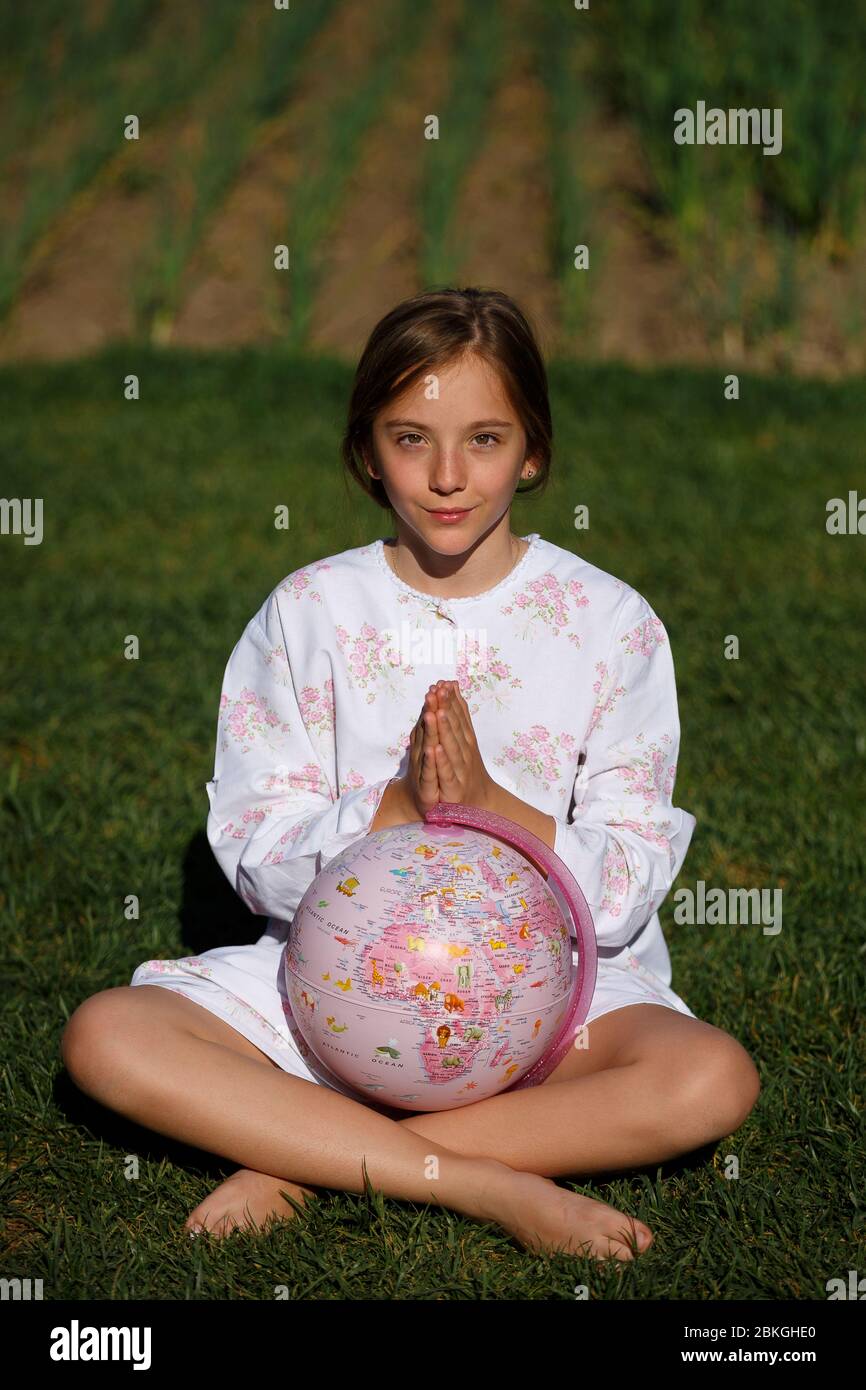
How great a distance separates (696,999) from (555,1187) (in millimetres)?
989

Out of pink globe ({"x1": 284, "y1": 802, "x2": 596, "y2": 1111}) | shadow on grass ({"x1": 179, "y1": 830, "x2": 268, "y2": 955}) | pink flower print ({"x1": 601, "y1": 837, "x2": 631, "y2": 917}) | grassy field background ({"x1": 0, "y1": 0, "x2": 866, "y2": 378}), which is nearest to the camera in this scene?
pink globe ({"x1": 284, "y1": 802, "x2": 596, "y2": 1111})

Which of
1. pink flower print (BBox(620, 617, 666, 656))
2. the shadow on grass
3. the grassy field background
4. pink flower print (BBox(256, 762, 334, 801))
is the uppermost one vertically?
the grassy field background

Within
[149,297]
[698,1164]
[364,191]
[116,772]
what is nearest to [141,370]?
[149,297]

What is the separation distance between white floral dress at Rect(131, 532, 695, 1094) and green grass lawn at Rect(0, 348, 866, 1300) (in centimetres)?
39

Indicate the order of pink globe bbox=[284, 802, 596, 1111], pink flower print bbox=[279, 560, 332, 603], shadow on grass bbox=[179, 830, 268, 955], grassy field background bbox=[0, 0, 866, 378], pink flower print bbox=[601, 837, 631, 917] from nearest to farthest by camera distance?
pink globe bbox=[284, 802, 596, 1111], pink flower print bbox=[601, 837, 631, 917], pink flower print bbox=[279, 560, 332, 603], shadow on grass bbox=[179, 830, 268, 955], grassy field background bbox=[0, 0, 866, 378]

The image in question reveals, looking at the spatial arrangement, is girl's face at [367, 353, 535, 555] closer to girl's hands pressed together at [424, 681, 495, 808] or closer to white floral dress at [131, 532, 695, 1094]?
white floral dress at [131, 532, 695, 1094]

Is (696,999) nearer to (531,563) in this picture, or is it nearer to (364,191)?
(531,563)

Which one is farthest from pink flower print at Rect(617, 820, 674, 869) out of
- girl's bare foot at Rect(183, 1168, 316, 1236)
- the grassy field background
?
the grassy field background

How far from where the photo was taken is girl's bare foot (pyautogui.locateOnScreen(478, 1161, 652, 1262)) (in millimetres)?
2748

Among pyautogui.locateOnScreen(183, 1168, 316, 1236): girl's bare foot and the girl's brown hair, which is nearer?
pyautogui.locateOnScreen(183, 1168, 316, 1236): girl's bare foot

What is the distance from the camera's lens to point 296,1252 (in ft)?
9.16

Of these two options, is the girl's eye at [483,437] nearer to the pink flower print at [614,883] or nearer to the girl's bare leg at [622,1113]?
the pink flower print at [614,883]

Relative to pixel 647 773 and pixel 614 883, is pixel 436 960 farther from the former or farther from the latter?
pixel 647 773

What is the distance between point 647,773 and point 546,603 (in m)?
0.41
